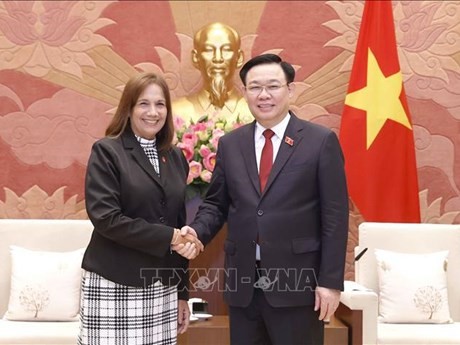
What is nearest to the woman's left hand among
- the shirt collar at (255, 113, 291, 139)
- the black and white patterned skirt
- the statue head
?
the black and white patterned skirt

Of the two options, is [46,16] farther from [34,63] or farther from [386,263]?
[386,263]

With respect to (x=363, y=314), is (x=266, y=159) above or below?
above

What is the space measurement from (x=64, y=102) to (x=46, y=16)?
596mm

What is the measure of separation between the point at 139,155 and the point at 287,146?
58cm

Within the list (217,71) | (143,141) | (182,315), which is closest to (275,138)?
(143,141)

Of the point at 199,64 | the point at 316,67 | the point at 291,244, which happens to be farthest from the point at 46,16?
the point at 291,244

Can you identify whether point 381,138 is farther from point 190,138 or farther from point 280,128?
point 280,128

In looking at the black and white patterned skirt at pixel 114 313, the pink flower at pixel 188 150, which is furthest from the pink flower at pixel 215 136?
the black and white patterned skirt at pixel 114 313

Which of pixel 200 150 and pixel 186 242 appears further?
pixel 200 150

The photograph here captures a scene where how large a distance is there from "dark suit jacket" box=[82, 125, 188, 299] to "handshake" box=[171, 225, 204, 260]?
0.04 m

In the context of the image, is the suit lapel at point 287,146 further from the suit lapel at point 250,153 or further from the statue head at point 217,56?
the statue head at point 217,56

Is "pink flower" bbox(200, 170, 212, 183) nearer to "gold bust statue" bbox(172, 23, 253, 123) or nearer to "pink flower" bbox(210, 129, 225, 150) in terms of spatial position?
"pink flower" bbox(210, 129, 225, 150)

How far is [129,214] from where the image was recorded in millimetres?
2320

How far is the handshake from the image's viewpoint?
2.31m
